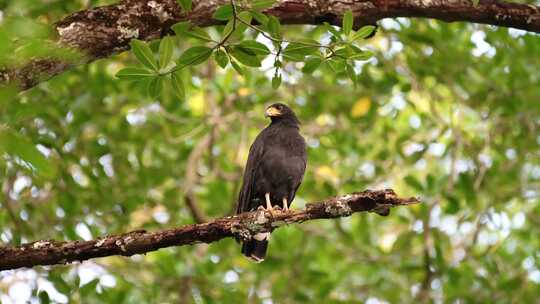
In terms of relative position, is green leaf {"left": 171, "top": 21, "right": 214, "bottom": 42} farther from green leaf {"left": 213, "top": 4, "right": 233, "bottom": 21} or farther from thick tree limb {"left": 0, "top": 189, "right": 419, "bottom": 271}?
thick tree limb {"left": 0, "top": 189, "right": 419, "bottom": 271}

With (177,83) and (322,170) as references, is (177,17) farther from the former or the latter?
(322,170)

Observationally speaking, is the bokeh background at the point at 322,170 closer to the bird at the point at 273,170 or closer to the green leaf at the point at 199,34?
the bird at the point at 273,170

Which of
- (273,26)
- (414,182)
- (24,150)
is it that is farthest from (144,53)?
(414,182)

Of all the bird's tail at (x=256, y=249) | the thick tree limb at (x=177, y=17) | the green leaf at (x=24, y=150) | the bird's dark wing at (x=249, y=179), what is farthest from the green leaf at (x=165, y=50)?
the bird's dark wing at (x=249, y=179)

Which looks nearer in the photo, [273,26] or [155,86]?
[273,26]

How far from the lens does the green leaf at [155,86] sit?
426cm

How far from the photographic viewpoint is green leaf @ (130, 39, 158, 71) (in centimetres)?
402

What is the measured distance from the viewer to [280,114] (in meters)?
7.21

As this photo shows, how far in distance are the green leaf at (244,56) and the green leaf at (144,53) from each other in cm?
43

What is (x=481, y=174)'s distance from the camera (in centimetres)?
803

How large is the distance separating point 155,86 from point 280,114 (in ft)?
9.89

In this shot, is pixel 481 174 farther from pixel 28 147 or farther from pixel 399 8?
pixel 28 147

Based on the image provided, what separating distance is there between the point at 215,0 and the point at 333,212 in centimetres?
157

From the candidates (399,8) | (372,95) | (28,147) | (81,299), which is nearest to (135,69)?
(399,8)
